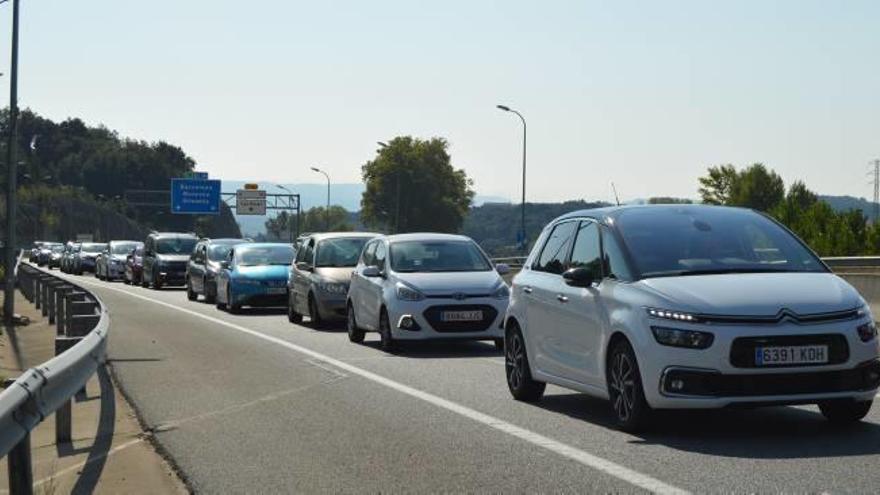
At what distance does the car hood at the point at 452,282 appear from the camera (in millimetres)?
18812

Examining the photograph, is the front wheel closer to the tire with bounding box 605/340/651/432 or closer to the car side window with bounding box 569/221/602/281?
the car side window with bounding box 569/221/602/281

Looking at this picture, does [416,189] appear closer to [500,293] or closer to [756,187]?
[756,187]

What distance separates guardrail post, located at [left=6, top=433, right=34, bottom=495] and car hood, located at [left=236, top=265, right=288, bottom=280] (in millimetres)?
24162

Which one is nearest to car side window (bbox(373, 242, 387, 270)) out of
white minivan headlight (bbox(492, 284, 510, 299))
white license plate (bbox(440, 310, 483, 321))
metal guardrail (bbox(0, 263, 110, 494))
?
white license plate (bbox(440, 310, 483, 321))

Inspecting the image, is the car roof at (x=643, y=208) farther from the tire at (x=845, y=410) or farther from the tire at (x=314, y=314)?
the tire at (x=314, y=314)

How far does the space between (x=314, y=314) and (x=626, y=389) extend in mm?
15281

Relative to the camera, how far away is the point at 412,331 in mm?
18656

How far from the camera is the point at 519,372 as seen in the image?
40.8 feet

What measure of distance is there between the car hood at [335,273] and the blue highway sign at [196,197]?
68.6 m

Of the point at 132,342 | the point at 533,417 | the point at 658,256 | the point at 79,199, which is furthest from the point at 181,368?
the point at 79,199

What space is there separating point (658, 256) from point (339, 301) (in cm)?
1454

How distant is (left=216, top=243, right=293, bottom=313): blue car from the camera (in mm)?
30938

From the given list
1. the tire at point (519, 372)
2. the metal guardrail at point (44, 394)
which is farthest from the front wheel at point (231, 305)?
the tire at point (519, 372)

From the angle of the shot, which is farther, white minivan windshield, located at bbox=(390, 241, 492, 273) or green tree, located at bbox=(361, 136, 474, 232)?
green tree, located at bbox=(361, 136, 474, 232)
